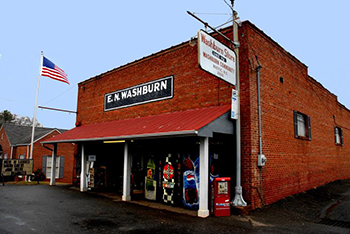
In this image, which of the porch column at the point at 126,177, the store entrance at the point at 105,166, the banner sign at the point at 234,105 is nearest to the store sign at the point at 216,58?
the banner sign at the point at 234,105

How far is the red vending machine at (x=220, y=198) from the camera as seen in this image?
805cm

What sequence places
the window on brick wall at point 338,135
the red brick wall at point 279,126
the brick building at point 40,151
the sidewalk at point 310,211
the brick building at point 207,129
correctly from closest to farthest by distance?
1. the sidewalk at point 310,211
2. the brick building at point 207,129
3. the red brick wall at point 279,126
4. the window on brick wall at point 338,135
5. the brick building at point 40,151

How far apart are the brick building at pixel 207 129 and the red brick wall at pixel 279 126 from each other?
4 cm

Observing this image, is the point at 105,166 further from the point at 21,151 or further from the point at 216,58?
the point at 21,151

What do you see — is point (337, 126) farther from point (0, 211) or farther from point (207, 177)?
point (0, 211)

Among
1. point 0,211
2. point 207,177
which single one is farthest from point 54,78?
point 207,177

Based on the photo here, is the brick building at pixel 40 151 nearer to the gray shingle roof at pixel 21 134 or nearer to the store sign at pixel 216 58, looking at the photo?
the gray shingle roof at pixel 21 134

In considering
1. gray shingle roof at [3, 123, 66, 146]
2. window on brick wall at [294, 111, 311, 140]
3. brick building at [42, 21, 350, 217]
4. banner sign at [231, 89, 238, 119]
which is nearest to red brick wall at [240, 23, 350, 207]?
brick building at [42, 21, 350, 217]

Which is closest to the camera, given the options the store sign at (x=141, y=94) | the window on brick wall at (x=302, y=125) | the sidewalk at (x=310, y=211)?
the sidewalk at (x=310, y=211)

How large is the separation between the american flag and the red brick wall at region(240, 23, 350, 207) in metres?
14.3

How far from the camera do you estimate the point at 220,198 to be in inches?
320

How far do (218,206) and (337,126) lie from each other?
44.7ft

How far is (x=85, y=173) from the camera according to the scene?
14000mm

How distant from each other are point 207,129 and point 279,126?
166 inches
